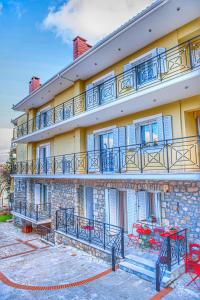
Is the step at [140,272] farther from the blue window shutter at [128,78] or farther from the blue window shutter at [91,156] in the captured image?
the blue window shutter at [128,78]

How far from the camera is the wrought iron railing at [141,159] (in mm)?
8102

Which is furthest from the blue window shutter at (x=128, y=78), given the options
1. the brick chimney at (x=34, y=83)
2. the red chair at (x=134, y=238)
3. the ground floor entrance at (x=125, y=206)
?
the brick chimney at (x=34, y=83)

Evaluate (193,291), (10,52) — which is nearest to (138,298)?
(193,291)

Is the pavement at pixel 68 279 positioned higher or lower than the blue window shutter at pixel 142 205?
lower

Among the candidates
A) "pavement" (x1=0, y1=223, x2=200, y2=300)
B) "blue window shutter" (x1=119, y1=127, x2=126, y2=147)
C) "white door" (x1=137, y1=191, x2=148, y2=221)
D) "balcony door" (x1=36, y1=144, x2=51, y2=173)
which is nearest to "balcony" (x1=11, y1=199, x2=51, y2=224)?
"balcony door" (x1=36, y1=144, x2=51, y2=173)

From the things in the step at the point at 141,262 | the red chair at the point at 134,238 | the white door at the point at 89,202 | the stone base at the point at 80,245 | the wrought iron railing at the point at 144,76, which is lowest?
the stone base at the point at 80,245

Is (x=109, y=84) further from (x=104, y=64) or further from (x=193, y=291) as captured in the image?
(x=193, y=291)

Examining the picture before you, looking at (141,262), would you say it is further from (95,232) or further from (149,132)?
(149,132)

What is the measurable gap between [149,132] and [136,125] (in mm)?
746

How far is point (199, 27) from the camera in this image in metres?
7.78

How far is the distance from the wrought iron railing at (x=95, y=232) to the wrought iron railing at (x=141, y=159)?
2589 mm

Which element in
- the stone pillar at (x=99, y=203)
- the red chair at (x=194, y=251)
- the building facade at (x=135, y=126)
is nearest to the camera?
the red chair at (x=194, y=251)

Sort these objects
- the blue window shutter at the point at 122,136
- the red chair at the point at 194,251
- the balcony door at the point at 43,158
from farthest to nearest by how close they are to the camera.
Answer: the balcony door at the point at 43,158
the blue window shutter at the point at 122,136
the red chair at the point at 194,251

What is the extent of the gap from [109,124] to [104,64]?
10.1 feet
